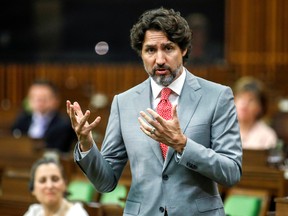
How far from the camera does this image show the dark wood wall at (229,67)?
1010 cm

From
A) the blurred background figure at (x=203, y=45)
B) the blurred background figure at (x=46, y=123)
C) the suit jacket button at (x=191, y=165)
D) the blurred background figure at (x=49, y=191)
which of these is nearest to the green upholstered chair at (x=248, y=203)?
the blurred background figure at (x=49, y=191)

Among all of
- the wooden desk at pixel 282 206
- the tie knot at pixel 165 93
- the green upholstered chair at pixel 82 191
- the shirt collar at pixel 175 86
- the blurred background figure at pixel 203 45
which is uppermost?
the blurred background figure at pixel 203 45

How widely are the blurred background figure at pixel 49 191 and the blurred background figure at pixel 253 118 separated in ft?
4.98

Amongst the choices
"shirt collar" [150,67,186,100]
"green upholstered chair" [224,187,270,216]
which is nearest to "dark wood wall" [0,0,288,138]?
"green upholstered chair" [224,187,270,216]

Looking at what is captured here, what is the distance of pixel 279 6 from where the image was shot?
416 inches

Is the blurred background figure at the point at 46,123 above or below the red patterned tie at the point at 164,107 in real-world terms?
below

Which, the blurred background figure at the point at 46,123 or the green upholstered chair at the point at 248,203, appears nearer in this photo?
the green upholstered chair at the point at 248,203

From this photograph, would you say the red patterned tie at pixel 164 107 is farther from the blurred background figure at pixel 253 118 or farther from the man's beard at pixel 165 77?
the blurred background figure at pixel 253 118

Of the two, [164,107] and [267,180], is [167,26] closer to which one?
[164,107]

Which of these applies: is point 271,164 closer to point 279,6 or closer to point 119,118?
point 119,118

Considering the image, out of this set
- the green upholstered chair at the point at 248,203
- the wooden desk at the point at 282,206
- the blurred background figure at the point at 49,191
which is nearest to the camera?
the wooden desk at the point at 282,206

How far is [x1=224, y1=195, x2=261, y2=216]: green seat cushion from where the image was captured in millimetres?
4109

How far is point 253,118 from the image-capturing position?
520cm

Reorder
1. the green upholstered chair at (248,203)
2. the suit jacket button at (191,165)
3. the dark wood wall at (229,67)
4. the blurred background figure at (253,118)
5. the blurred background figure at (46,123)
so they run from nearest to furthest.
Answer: the suit jacket button at (191,165) < the green upholstered chair at (248,203) < the blurred background figure at (253,118) < the blurred background figure at (46,123) < the dark wood wall at (229,67)
